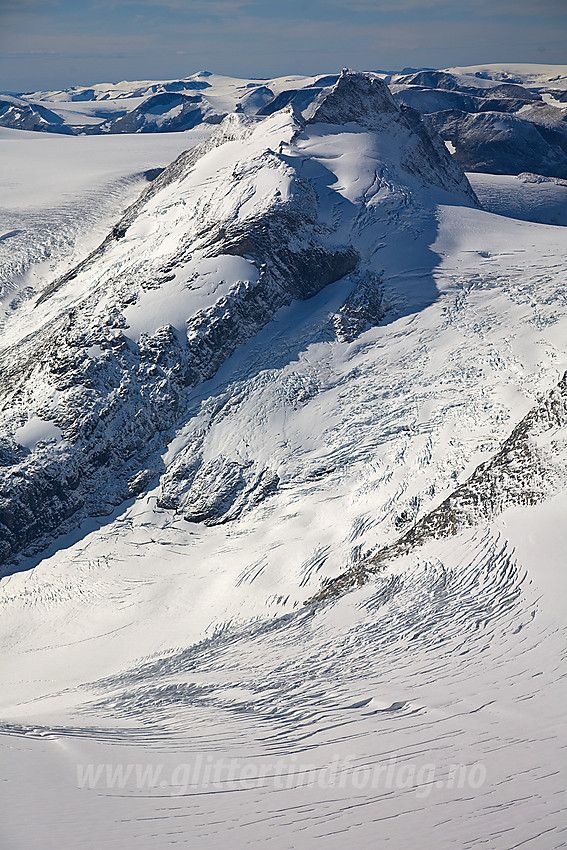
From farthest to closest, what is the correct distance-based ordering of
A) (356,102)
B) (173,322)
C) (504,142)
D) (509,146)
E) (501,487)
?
1. (504,142)
2. (509,146)
3. (356,102)
4. (173,322)
5. (501,487)

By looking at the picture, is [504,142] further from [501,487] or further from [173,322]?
[501,487]

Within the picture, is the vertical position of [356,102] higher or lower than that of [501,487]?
higher

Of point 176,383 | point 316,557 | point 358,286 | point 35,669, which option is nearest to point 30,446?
point 176,383

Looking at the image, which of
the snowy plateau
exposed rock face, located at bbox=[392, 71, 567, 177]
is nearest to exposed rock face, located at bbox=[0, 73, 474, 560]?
the snowy plateau

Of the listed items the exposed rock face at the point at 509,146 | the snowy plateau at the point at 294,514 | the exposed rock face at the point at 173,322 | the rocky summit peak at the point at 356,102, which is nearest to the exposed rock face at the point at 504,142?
the exposed rock face at the point at 509,146

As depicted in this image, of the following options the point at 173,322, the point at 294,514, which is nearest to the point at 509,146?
the point at 173,322

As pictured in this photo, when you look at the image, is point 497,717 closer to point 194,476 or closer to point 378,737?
point 378,737
